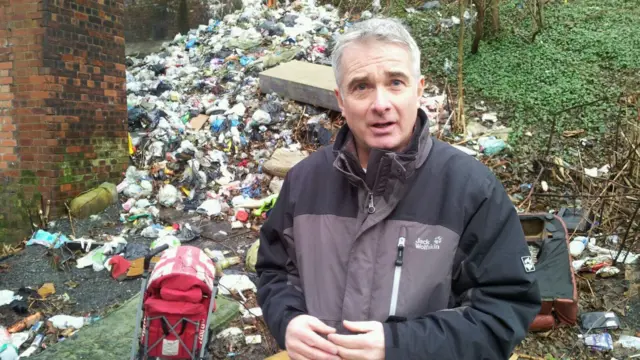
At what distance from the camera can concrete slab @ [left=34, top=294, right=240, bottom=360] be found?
127 inches

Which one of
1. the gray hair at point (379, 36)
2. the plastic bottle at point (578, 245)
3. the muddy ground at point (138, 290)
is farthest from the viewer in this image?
the plastic bottle at point (578, 245)

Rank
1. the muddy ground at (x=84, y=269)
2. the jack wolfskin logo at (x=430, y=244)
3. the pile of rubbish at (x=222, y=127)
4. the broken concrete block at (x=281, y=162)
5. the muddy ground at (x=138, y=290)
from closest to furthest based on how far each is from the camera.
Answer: the jack wolfskin logo at (x=430, y=244) → the muddy ground at (x=138, y=290) → the muddy ground at (x=84, y=269) → the pile of rubbish at (x=222, y=127) → the broken concrete block at (x=281, y=162)

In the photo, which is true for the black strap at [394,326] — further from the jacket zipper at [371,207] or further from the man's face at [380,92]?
the man's face at [380,92]

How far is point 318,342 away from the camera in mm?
1333

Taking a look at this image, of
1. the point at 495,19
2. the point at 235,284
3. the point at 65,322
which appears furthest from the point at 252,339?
the point at 495,19

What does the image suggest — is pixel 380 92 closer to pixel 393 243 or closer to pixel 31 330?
pixel 393 243

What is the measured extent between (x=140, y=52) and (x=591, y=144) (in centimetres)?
1055

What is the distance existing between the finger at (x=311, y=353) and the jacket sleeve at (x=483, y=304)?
176 mm

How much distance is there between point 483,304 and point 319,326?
1.62 feet

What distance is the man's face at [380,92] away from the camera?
147cm

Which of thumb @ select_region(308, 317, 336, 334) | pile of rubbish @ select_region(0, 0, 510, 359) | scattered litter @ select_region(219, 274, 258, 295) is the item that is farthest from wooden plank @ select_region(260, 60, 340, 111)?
thumb @ select_region(308, 317, 336, 334)

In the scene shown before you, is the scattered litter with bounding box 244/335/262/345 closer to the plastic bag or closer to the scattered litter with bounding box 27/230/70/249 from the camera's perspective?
the scattered litter with bounding box 27/230/70/249

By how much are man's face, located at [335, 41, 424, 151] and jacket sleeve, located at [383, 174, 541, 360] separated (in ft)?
1.16

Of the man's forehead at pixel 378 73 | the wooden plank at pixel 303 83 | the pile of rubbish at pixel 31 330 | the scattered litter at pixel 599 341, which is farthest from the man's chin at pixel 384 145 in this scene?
the wooden plank at pixel 303 83
